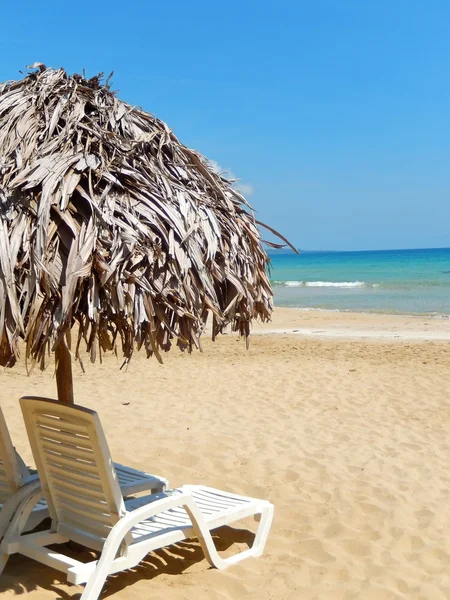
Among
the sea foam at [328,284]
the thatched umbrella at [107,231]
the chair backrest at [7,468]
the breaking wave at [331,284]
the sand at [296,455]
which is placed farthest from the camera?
the sea foam at [328,284]

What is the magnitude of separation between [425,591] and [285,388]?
5.30 m

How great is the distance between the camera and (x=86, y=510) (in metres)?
3.13

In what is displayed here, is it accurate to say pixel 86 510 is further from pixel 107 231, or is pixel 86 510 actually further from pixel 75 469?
pixel 107 231

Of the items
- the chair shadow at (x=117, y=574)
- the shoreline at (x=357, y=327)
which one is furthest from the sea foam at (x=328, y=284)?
the chair shadow at (x=117, y=574)

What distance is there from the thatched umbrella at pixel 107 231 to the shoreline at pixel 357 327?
10.9m

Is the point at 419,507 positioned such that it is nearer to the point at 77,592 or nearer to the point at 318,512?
the point at 318,512

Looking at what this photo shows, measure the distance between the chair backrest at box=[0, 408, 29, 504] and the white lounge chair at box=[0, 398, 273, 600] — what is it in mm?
74

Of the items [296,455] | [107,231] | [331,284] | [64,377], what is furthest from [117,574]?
[331,284]

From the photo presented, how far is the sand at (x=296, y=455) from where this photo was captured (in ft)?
11.5

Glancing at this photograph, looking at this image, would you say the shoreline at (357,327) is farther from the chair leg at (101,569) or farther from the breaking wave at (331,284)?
the breaking wave at (331,284)

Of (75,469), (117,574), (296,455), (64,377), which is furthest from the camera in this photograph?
(296,455)

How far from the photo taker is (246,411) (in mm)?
7512

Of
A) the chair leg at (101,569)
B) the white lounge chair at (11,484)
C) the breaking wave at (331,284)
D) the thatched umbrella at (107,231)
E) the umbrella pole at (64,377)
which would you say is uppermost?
the breaking wave at (331,284)

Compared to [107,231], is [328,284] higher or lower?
higher
